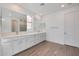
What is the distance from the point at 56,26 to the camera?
5.28 m

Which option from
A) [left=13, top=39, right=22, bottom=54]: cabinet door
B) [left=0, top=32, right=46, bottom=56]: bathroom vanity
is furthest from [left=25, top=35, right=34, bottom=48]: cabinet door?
[left=13, top=39, right=22, bottom=54]: cabinet door

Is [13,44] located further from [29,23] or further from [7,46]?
[29,23]

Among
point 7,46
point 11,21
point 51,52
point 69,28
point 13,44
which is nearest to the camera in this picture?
point 7,46

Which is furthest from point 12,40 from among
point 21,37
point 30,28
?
point 30,28

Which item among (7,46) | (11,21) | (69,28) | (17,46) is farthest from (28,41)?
(69,28)

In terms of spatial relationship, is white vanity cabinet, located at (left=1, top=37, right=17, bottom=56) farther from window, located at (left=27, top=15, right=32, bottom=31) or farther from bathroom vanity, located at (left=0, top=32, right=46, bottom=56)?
window, located at (left=27, top=15, right=32, bottom=31)

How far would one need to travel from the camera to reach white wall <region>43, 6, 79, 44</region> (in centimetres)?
486

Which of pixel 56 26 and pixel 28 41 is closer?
pixel 28 41

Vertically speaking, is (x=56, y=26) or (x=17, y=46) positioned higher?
(x=56, y=26)

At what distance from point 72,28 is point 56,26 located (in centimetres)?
122

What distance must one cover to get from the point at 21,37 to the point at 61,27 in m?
2.63

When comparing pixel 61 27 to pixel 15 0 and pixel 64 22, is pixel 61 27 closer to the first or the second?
pixel 64 22

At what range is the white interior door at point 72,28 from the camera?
13.2ft

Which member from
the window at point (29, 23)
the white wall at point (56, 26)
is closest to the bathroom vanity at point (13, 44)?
the window at point (29, 23)
